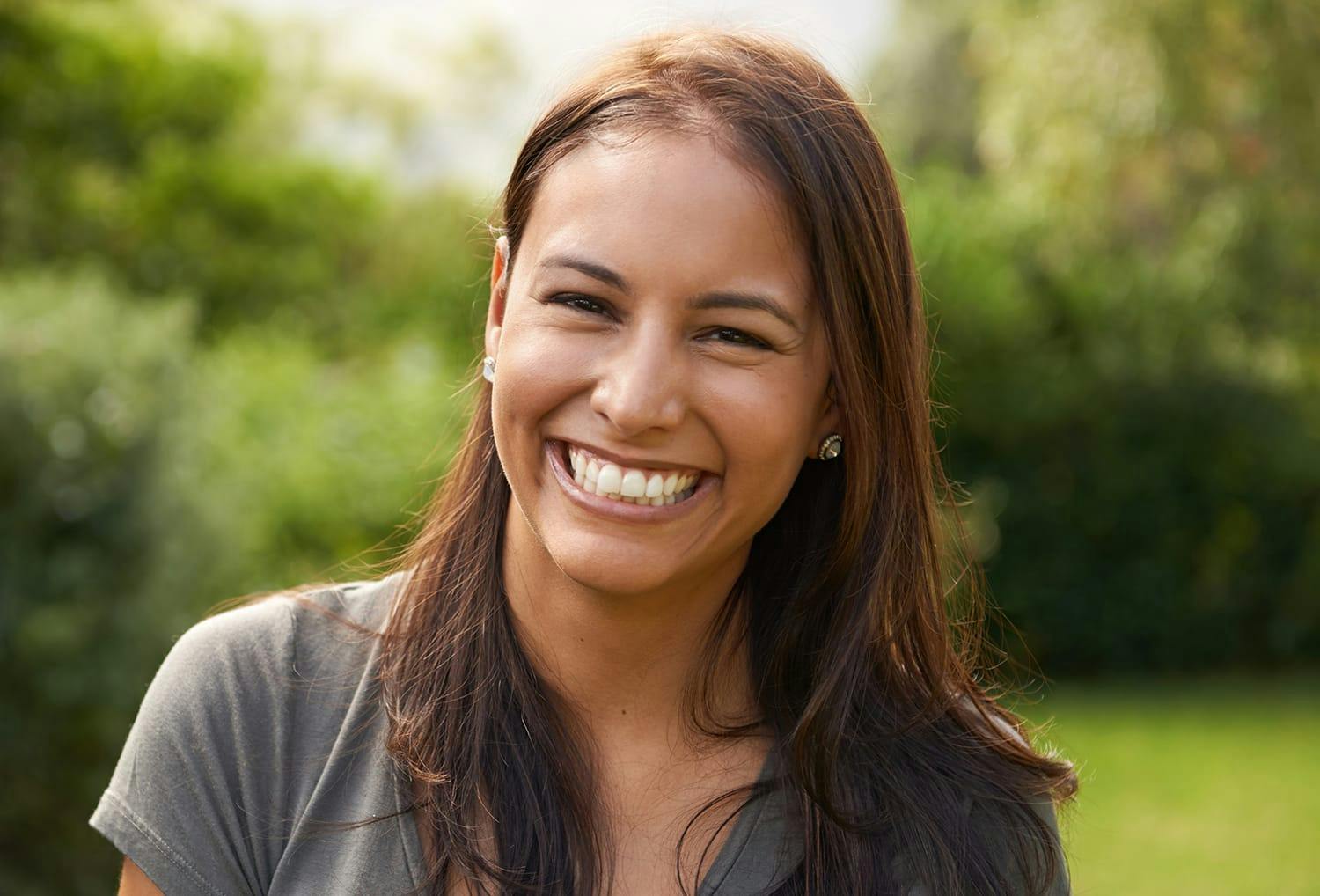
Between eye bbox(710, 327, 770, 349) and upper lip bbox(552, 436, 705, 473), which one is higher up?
eye bbox(710, 327, 770, 349)

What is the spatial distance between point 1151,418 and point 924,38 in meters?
14.3

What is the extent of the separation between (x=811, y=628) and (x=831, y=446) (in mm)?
328

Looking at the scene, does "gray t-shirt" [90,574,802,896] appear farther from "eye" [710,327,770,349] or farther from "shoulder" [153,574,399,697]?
"eye" [710,327,770,349]

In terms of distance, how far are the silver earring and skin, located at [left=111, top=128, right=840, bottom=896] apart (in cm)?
2

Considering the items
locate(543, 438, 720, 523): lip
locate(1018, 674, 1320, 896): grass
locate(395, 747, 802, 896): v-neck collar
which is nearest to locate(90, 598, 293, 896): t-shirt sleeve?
locate(395, 747, 802, 896): v-neck collar

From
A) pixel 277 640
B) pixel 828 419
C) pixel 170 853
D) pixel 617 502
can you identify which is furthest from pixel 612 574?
pixel 170 853

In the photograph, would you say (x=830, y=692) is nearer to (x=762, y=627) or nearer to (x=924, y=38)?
(x=762, y=627)

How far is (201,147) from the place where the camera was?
11.4m

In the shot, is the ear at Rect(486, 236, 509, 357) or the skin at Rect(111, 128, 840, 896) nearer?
the skin at Rect(111, 128, 840, 896)

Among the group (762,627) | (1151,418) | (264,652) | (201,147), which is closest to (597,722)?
(762,627)

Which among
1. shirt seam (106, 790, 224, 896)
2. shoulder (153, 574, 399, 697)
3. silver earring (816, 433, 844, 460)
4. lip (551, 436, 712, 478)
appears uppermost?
silver earring (816, 433, 844, 460)

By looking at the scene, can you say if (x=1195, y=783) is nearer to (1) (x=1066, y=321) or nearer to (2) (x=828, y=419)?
(1) (x=1066, y=321)

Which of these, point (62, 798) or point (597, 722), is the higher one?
point (597, 722)

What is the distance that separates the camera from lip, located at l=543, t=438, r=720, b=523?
6.63ft
